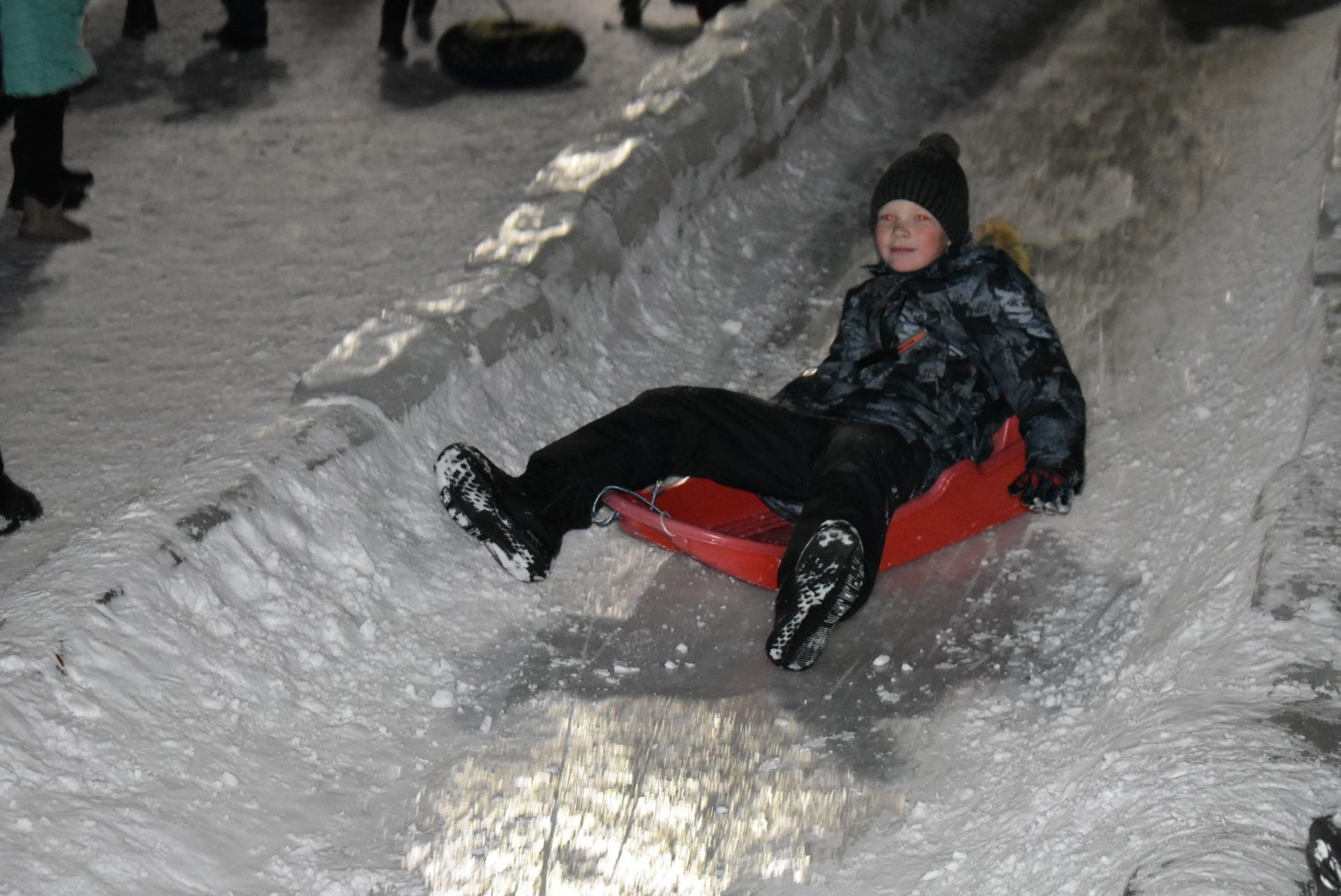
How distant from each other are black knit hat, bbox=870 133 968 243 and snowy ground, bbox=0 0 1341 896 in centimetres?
63

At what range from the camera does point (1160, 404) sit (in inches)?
132

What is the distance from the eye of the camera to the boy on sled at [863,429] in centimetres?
250

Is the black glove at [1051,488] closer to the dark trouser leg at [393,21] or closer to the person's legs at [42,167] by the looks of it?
the person's legs at [42,167]

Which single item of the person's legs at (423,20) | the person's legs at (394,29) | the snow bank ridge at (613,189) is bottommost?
the person's legs at (423,20)

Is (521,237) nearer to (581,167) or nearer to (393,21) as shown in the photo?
(581,167)

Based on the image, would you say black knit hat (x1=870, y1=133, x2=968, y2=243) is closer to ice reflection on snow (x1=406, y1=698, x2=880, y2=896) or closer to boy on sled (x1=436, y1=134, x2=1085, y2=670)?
boy on sled (x1=436, y1=134, x2=1085, y2=670)

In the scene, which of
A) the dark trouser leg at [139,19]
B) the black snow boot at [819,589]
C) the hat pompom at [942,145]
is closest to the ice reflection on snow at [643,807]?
the black snow boot at [819,589]

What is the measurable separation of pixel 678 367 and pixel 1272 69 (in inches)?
116

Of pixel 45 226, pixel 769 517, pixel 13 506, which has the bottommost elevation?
pixel 45 226

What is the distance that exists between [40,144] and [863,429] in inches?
124

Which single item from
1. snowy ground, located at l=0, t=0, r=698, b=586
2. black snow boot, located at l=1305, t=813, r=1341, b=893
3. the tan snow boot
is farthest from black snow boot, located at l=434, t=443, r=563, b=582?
the tan snow boot

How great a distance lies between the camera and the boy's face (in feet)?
10.1

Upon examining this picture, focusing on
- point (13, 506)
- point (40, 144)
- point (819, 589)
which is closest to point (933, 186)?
point (819, 589)

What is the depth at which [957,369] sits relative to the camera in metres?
2.96
